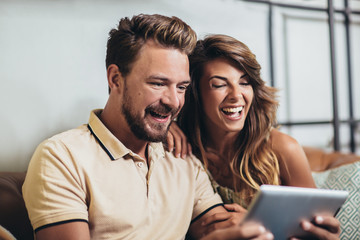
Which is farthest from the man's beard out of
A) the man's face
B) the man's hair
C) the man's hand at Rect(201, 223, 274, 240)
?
the man's hand at Rect(201, 223, 274, 240)

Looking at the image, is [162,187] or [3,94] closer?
[162,187]

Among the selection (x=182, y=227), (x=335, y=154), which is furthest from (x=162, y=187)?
(x=335, y=154)

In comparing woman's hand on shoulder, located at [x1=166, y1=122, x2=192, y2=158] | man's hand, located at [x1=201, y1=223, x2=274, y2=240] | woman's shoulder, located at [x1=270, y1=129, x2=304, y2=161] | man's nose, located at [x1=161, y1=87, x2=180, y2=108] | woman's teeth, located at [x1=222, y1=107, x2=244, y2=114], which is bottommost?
man's hand, located at [x1=201, y1=223, x2=274, y2=240]

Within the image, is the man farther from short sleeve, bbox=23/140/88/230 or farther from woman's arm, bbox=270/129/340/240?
woman's arm, bbox=270/129/340/240

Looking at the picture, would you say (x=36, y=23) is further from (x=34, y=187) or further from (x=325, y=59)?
(x=325, y=59)

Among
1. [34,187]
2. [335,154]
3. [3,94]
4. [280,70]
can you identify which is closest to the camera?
[34,187]

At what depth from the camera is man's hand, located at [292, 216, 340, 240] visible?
108cm

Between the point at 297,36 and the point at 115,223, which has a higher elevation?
the point at 297,36

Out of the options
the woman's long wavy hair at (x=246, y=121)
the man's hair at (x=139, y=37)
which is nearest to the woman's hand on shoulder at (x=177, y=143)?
the woman's long wavy hair at (x=246, y=121)

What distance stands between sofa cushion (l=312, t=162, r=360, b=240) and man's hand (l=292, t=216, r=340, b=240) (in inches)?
19.8

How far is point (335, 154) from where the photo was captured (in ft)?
6.61

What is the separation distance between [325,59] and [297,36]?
34cm

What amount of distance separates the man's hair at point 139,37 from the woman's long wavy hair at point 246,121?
292mm

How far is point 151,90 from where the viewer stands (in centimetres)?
129
